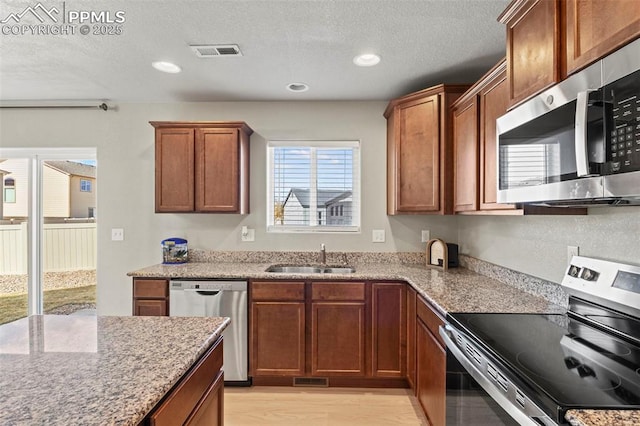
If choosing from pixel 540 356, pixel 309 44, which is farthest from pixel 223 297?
pixel 540 356

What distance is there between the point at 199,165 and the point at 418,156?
194 cm

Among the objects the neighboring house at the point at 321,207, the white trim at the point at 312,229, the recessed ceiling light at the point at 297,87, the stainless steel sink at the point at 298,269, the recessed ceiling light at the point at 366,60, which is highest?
the recessed ceiling light at the point at 297,87

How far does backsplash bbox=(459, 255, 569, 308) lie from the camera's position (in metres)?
1.80

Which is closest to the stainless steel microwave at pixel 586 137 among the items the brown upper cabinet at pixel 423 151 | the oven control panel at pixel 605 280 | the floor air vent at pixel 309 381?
the oven control panel at pixel 605 280

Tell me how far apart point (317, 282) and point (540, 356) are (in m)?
1.73

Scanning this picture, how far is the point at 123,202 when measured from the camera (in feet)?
11.1

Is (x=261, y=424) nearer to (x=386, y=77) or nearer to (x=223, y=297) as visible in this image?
(x=223, y=297)

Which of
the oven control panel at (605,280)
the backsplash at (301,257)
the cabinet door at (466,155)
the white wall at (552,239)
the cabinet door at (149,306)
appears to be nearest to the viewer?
the oven control panel at (605,280)

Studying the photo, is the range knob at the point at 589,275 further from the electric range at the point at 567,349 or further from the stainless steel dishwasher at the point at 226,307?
the stainless steel dishwasher at the point at 226,307

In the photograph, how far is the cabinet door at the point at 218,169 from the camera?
3.03 meters

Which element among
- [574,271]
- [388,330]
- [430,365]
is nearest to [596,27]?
[574,271]

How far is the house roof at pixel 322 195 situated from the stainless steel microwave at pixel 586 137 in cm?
207

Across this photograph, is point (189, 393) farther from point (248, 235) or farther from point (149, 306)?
point (248, 235)

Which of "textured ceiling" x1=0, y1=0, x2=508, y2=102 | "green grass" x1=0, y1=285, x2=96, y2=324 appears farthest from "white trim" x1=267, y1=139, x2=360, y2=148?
"green grass" x1=0, y1=285, x2=96, y2=324
